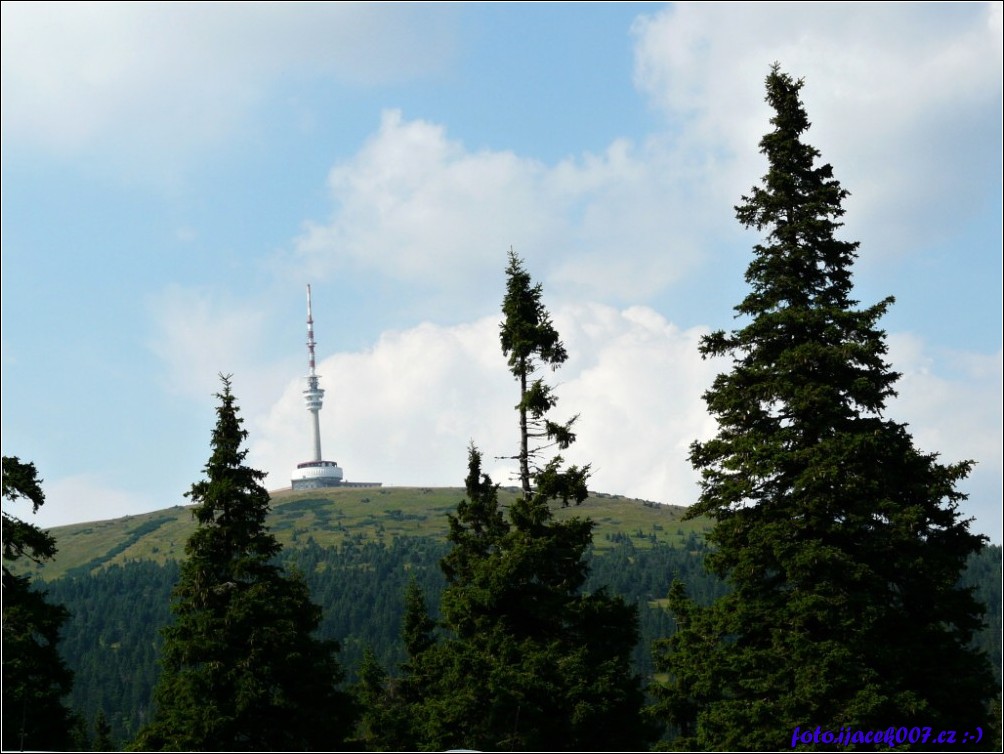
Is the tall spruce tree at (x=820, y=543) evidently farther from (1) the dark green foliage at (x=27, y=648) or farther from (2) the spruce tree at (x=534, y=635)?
(1) the dark green foliage at (x=27, y=648)

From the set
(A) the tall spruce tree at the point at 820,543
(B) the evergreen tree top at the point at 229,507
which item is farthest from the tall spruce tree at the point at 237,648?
(A) the tall spruce tree at the point at 820,543

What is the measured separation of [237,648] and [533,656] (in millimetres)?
8256

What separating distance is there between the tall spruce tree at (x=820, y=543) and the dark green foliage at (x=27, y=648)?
16.5 metres

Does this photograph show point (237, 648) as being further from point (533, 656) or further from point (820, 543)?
point (820, 543)

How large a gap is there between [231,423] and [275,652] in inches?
278

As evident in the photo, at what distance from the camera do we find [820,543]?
2603cm

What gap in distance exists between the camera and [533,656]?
3041 cm

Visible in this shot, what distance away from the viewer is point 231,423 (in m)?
33.2

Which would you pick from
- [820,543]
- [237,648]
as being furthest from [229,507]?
[820,543]

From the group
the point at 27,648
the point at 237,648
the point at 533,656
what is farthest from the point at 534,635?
the point at 27,648

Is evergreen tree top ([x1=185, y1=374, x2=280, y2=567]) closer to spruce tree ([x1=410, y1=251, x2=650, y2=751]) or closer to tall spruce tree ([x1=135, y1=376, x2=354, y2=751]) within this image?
tall spruce tree ([x1=135, y1=376, x2=354, y2=751])

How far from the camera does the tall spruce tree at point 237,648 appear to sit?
2980 centimetres

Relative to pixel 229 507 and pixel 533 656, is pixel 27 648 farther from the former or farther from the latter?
pixel 533 656

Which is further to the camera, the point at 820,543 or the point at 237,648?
the point at 237,648
